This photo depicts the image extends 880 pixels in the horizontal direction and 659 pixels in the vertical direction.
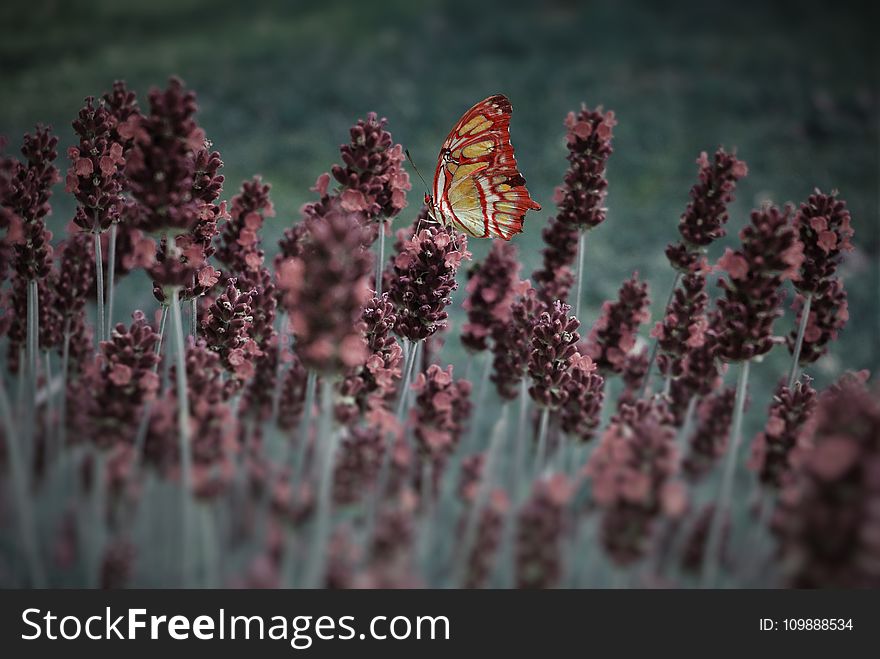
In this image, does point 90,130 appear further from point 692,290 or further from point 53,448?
point 692,290

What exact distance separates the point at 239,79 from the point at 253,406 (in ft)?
9.60

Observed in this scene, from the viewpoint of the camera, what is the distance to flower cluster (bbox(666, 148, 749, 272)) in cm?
71

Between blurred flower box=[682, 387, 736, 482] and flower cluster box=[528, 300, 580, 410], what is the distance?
0.13m

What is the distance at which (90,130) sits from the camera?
665mm

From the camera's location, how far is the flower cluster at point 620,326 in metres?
0.77

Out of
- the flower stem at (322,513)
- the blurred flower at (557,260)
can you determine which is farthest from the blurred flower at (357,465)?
the blurred flower at (557,260)

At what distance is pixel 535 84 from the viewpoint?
3.22 meters

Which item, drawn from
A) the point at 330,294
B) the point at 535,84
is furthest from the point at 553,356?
the point at 535,84

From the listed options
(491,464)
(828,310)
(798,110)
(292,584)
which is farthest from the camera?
(798,110)

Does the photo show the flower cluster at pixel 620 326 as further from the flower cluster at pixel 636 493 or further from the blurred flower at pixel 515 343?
the flower cluster at pixel 636 493

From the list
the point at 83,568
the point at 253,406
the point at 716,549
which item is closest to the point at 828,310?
the point at 716,549

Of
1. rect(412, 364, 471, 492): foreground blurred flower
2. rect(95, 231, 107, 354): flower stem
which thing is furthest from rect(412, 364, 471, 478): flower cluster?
rect(95, 231, 107, 354): flower stem

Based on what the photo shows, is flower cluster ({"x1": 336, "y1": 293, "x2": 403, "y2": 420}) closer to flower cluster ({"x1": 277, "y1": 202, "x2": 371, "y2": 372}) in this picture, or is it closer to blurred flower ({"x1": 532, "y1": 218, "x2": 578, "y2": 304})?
flower cluster ({"x1": 277, "y1": 202, "x2": 371, "y2": 372})

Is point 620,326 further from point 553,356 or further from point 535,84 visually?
point 535,84
